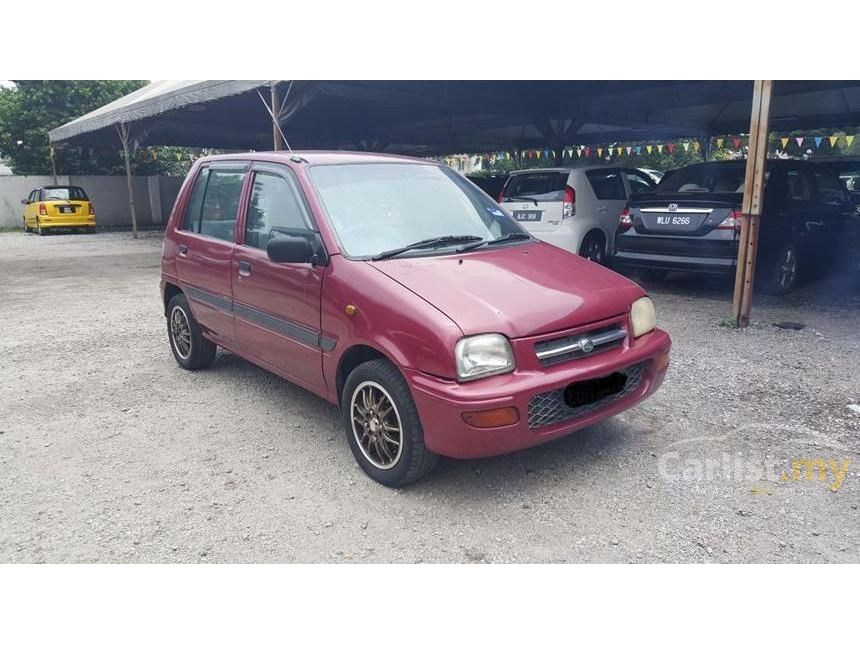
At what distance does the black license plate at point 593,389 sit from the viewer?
3.16 meters

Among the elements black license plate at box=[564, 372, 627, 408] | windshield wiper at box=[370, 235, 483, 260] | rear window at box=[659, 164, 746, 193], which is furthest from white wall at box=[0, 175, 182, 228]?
black license plate at box=[564, 372, 627, 408]

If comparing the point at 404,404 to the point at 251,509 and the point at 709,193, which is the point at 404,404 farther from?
the point at 709,193

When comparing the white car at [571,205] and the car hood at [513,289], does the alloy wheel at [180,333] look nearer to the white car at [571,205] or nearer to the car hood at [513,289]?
the car hood at [513,289]

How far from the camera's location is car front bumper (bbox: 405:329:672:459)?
2898mm

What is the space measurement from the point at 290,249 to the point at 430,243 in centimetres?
81

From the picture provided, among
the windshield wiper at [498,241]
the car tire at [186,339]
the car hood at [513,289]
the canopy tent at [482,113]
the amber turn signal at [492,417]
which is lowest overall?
the car tire at [186,339]

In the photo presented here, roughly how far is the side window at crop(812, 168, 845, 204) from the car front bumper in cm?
671

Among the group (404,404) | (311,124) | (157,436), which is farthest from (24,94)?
(404,404)

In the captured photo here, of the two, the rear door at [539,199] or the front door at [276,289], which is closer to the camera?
the front door at [276,289]

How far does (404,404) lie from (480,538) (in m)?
0.72

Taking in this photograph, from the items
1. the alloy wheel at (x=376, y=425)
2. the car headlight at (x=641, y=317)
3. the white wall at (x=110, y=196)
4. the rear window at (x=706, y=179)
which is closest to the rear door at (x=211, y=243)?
the alloy wheel at (x=376, y=425)

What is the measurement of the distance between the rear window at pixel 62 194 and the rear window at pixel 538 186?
1766cm

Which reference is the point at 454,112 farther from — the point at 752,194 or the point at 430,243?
the point at 430,243

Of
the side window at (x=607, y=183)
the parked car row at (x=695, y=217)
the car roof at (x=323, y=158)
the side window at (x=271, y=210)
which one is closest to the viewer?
the side window at (x=271, y=210)
